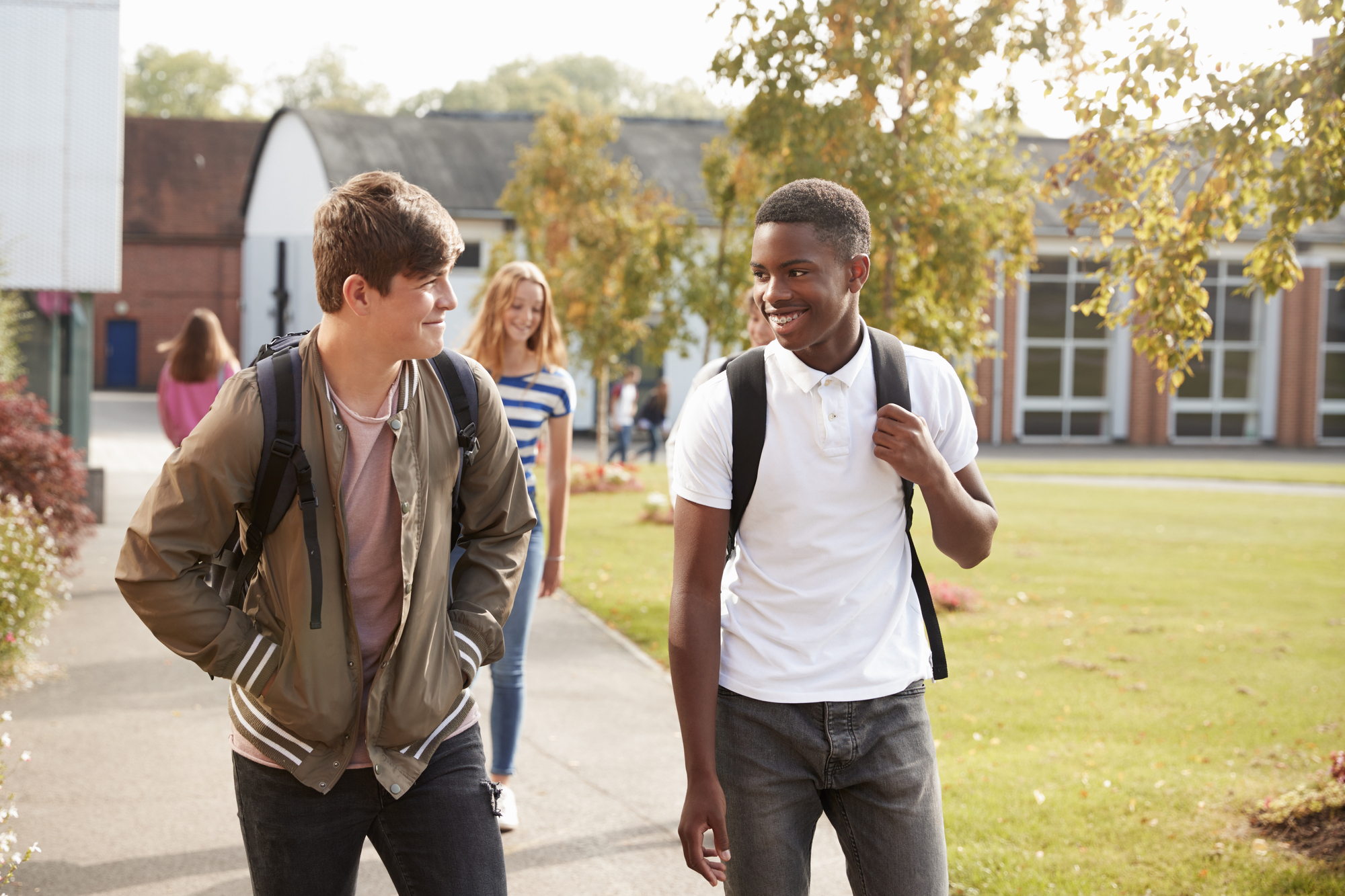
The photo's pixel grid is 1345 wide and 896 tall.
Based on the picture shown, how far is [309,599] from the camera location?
7.56ft

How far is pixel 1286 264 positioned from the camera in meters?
4.73

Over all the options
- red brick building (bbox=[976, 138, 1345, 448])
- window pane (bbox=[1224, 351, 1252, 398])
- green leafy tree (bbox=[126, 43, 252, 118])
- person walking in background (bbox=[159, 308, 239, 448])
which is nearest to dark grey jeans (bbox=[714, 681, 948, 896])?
person walking in background (bbox=[159, 308, 239, 448])

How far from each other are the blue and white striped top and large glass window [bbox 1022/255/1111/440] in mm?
33166

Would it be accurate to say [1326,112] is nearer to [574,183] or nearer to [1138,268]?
[1138,268]

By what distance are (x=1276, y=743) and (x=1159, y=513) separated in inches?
487

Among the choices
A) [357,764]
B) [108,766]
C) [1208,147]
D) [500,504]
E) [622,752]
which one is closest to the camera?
[357,764]

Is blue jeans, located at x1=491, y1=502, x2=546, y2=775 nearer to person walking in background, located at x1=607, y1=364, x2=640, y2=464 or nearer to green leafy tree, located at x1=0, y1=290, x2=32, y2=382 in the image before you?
green leafy tree, located at x1=0, y1=290, x2=32, y2=382

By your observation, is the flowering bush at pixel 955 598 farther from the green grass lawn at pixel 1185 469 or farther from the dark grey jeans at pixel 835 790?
the green grass lawn at pixel 1185 469

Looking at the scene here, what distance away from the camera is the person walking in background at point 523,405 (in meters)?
4.99

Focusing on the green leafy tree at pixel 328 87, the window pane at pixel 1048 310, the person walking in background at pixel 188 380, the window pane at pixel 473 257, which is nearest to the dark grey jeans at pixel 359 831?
the person walking in background at pixel 188 380

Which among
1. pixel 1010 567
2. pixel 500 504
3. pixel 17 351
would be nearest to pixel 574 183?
pixel 17 351

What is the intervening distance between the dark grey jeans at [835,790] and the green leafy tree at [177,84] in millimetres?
77112

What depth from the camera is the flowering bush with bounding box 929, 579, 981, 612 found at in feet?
33.5

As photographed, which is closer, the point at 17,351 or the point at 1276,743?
the point at 1276,743
